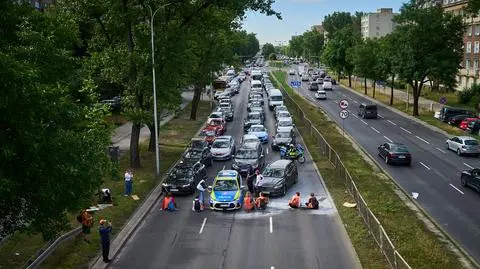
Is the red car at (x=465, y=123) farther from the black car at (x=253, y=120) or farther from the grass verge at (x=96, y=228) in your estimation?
the grass verge at (x=96, y=228)

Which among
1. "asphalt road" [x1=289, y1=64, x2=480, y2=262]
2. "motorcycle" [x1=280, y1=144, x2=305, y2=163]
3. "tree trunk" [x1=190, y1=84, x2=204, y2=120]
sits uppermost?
"tree trunk" [x1=190, y1=84, x2=204, y2=120]

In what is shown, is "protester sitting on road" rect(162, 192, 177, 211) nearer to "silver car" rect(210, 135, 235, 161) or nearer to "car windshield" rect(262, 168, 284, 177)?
"car windshield" rect(262, 168, 284, 177)

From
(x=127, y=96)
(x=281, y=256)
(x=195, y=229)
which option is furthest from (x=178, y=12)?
(x=281, y=256)

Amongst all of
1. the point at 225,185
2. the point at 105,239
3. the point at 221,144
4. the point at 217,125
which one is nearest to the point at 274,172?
the point at 225,185

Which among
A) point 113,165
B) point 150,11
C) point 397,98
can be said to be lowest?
point 397,98

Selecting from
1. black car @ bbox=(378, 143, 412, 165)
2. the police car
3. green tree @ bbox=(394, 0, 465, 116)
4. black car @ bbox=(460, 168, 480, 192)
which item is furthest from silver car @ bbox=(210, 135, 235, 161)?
green tree @ bbox=(394, 0, 465, 116)

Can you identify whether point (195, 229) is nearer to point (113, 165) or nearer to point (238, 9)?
point (113, 165)
